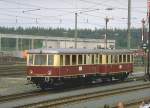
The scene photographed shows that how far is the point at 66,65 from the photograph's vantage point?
3117 centimetres

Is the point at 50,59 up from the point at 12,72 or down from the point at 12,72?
up

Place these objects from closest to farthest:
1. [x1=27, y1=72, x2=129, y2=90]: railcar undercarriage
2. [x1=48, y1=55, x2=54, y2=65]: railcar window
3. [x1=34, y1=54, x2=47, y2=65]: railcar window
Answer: [x1=27, y1=72, x2=129, y2=90]: railcar undercarriage → [x1=48, y1=55, x2=54, y2=65]: railcar window → [x1=34, y1=54, x2=47, y2=65]: railcar window

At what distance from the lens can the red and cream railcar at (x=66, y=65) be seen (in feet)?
99.9

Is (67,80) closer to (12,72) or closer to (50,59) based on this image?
(50,59)

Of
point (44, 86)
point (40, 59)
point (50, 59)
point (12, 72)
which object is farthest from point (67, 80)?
point (12, 72)

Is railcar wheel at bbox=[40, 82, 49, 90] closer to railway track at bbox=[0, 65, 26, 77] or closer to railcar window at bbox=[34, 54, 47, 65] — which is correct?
railcar window at bbox=[34, 54, 47, 65]

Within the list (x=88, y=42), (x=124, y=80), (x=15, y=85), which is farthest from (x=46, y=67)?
(x=88, y=42)

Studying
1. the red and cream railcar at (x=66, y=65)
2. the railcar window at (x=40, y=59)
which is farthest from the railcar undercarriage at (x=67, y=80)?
the railcar window at (x=40, y=59)

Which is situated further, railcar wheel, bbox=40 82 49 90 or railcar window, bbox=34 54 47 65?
railcar window, bbox=34 54 47 65

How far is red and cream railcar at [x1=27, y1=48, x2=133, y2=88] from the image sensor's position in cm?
3045

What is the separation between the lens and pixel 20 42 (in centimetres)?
10494

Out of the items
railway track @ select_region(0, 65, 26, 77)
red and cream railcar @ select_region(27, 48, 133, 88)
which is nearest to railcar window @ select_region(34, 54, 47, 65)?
red and cream railcar @ select_region(27, 48, 133, 88)

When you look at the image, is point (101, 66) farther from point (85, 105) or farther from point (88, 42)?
point (88, 42)

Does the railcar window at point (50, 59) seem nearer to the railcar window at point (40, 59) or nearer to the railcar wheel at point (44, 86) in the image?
the railcar window at point (40, 59)
